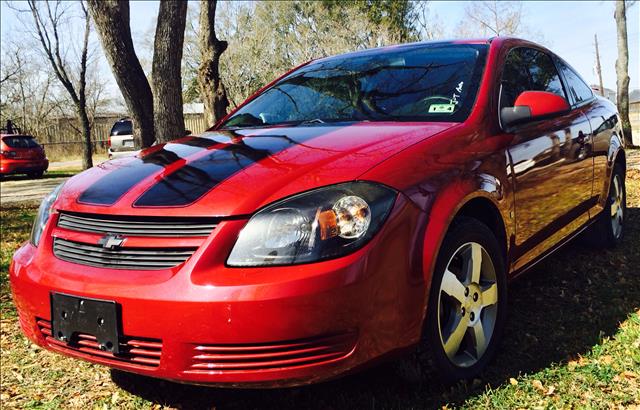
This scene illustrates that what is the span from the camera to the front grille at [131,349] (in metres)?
2.08

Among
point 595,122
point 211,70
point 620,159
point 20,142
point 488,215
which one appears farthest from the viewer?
point 20,142

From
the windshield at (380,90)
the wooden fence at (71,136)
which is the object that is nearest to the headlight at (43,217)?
the windshield at (380,90)

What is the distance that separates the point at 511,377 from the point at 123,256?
171 cm

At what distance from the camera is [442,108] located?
2.84 metres

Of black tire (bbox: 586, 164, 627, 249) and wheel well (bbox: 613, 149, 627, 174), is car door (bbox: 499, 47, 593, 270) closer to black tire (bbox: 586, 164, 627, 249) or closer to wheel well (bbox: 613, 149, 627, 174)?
black tire (bbox: 586, 164, 627, 249)

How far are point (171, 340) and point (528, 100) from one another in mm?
2062

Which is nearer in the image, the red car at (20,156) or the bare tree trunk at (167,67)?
the bare tree trunk at (167,67)

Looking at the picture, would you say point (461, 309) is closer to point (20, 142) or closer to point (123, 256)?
point (123, 256)

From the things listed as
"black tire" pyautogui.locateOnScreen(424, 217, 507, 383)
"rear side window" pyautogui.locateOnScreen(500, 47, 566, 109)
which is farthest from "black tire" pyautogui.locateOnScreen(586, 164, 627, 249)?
"black tire" pyautogui.locateOnScreen(424, 217, 507, 383)

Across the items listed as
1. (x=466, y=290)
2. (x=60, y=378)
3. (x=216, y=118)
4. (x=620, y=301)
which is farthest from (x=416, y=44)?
(x=216, y=118)

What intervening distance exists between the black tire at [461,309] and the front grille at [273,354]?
1.36 ft

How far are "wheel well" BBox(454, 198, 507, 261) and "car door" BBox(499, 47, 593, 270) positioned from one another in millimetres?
149

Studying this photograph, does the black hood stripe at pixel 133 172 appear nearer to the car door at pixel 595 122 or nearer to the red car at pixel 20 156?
the car door at pixel 595 122

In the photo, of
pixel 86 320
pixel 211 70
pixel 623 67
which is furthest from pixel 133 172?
pixel 623 67
